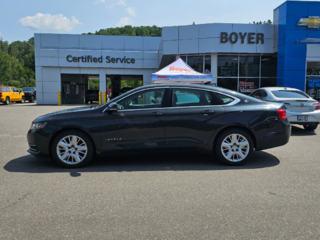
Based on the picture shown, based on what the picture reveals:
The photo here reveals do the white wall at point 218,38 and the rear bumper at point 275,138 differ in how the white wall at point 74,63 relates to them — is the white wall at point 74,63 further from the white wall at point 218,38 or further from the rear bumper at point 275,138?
the rear bumper at point 275,138

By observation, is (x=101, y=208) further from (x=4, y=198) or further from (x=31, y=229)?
(x=4, y=198)

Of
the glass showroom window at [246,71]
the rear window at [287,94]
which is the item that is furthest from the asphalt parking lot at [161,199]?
the glass showroom window at [246,71]

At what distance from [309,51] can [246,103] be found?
53.3 ft

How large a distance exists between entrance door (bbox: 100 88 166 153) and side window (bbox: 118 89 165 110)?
0.05 meters

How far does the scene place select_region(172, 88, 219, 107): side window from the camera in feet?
18.6

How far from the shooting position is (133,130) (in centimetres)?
545

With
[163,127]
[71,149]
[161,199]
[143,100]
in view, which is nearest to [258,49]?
[143,100]

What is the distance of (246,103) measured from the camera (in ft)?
18.9

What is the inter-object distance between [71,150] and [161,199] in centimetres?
233

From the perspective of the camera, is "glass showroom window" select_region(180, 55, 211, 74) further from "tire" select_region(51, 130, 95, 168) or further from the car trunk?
"tire" select_region(51, 130, 95, 168)

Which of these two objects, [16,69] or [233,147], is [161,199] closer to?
[233,147]

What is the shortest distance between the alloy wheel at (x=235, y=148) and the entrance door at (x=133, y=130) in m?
1.21

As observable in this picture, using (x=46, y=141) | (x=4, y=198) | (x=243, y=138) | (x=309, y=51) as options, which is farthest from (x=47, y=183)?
(x=309, y=51)

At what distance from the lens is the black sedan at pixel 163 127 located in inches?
213
